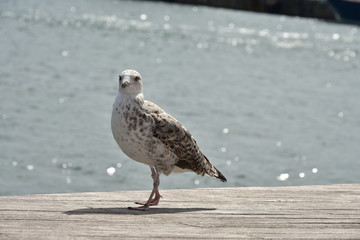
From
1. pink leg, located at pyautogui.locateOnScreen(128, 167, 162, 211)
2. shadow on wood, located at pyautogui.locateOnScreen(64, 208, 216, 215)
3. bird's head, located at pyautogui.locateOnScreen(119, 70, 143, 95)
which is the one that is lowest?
shadow on wood, located at pyautogui.locateOnScreen(64, 208, 216, 215)

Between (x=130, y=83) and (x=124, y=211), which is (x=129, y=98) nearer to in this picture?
(x=130, y=83)

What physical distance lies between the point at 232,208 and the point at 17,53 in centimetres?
3733

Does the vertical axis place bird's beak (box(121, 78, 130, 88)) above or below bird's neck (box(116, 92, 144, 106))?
above

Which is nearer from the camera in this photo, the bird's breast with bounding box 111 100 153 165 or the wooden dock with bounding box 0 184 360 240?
the wooden dock with bounding box 0 184 360 240

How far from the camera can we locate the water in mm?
19266

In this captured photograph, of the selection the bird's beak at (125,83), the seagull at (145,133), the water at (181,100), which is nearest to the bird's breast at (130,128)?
the seagull at (145,133)

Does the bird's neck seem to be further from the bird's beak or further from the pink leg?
the pink leg

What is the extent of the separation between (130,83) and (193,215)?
891mm

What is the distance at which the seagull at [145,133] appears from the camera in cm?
558

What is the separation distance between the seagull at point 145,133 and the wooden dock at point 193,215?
31cm

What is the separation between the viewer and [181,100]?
30484 mm

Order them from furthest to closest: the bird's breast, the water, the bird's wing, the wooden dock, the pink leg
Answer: the water, the pink leg, the bird's wing, the bird's breast, the wooden dock

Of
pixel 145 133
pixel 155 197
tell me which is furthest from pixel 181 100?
pixel 145 133

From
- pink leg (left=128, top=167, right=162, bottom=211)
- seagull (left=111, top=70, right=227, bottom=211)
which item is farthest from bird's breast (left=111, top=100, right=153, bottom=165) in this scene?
pink leg (left=128, top=167, right=162, bottom=211)
